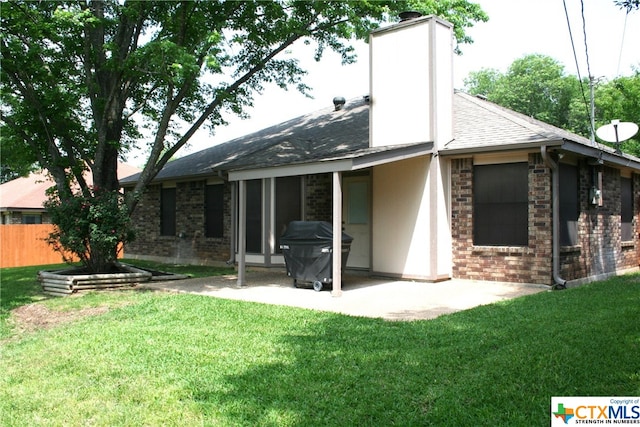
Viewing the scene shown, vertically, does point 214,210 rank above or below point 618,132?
below

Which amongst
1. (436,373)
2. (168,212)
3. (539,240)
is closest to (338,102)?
(168,212)

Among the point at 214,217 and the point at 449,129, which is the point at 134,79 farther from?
the point at 449,129

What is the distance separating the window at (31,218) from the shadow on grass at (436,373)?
1066 inches

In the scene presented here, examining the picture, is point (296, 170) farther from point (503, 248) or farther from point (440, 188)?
point (503, 248)

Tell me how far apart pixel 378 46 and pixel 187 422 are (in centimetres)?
976

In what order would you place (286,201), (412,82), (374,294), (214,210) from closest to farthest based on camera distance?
(374,294)
(412,82)
(286,201)
(214,210)

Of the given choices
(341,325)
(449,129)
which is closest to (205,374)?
(341,325)

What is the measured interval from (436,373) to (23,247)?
19.9 metres

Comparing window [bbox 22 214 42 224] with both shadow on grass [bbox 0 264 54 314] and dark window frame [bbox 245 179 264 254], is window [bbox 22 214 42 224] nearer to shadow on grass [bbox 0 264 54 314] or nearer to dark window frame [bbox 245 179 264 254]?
shadow on grass [bbox 0 264 54 314]

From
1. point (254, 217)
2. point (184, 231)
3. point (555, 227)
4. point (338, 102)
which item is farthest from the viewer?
point (338, 102)

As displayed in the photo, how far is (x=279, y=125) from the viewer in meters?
19.4

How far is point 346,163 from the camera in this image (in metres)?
9.14

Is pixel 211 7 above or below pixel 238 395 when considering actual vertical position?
above

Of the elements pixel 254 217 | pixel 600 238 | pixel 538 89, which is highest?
pixel 538 89
